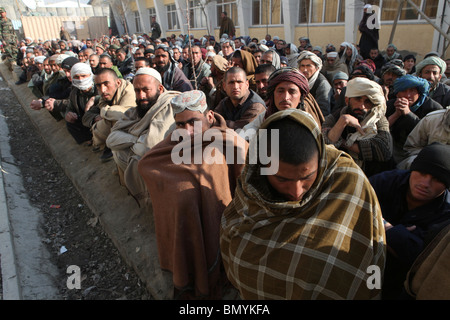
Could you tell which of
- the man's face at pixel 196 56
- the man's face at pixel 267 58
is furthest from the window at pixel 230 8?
the man's face at pixel 267 58

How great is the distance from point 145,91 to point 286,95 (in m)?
1.51

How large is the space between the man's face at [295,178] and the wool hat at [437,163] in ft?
2.44

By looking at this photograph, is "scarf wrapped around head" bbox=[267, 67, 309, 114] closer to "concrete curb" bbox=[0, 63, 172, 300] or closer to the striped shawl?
the striped shawl

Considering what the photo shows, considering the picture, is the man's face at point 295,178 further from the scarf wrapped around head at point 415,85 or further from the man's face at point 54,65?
the man's face at point 54,65

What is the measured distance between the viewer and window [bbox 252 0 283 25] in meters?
13.9

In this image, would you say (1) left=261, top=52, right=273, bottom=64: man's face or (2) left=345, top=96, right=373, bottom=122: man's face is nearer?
(2) left=345, top=96, right=373, bottom=122: man's face

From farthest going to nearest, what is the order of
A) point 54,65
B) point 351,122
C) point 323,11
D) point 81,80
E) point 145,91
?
point 323,11
point 54,65
point 81,80
point 145,91
point 351,122

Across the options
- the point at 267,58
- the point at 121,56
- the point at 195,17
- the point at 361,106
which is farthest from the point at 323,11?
the point at 361,106

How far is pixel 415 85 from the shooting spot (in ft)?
9.52

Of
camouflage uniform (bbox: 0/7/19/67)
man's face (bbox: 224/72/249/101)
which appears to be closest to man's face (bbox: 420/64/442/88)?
man's face (bbox: 224/72/249/101)

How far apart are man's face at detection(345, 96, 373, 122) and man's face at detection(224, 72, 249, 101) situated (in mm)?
1175

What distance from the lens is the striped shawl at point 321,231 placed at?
1.36m

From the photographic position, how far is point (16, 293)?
2.49m

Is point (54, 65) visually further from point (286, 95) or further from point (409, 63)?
point (409, 63)
